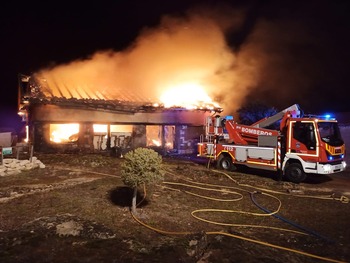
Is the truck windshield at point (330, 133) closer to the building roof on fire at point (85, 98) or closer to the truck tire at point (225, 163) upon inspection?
the truck tire at point (225, 163)

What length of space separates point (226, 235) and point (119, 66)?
79.7 ft

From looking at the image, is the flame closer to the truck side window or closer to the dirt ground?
the truck side window

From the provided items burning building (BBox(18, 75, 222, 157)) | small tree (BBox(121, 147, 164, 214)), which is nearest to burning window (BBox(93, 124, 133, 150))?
burning building (BBox(18, 75, 222, 157))

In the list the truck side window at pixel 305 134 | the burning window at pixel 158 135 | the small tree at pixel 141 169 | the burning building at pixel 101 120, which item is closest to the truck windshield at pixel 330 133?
the truck side window at pixel 305 134

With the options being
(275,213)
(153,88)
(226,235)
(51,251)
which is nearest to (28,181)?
(51,251)

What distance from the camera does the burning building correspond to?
1902cm

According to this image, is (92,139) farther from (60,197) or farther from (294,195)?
(294,195)

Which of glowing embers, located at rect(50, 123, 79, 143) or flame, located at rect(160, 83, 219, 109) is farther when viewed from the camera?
flame, located at rect(160, 83, 219, 109)

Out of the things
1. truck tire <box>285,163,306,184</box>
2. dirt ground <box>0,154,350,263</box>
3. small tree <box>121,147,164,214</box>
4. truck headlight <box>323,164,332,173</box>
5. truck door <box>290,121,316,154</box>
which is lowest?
dirt ground <box>0,154,350,263</box>

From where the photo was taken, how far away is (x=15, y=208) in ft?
23.5

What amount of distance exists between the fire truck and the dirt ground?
0.95 meters

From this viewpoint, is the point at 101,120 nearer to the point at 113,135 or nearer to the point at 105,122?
the point at 105,122

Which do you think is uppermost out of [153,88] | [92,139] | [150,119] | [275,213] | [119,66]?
[119,66]

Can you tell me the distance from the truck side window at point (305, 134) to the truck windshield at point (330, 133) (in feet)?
1.14
